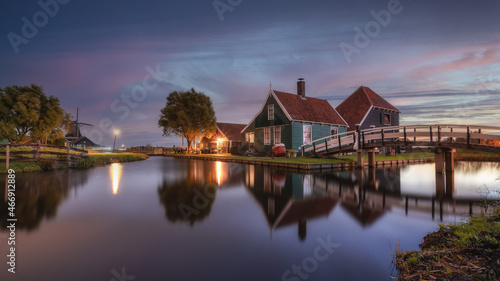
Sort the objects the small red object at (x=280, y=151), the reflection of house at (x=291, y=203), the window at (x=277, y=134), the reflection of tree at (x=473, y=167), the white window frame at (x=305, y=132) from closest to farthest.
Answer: the reflection of house at (x=291, y=203) → the reflection of tree at (x=473, y=167) → the small red object at (x=280, y=151) → the white window frame at (x=305, y=132) → the window at (x=277, y=134)

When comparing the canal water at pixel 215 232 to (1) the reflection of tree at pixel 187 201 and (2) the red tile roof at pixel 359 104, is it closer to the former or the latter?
(1) the reflection of tree at pixel 187 201

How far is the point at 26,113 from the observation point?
21.5 m

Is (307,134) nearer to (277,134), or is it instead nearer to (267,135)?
(277,134)

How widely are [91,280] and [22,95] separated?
2589cm

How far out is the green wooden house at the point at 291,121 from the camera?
25672mm

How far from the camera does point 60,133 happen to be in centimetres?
2784

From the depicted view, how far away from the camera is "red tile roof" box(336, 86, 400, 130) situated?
31.3 metres

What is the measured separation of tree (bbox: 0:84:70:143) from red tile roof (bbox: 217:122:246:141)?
24286 millimetres

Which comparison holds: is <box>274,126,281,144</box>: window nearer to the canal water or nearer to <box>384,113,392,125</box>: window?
<box>384,113,392,125</box>: window

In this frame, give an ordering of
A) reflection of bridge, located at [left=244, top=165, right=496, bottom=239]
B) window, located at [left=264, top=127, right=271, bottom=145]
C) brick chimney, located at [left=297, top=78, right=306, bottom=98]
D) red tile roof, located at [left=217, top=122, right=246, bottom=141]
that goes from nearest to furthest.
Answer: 1. reflection of bridge, located at [left=244, top=165, right=496, bottom=239]
2. window, located at [left=264, top=127, right=271, bottom=145]
3. brick chimney, located at [left=297, top=78, right=306, bottom=98]
4. red tile roof, located at [left=217, top=122, right=246, bottom=141]

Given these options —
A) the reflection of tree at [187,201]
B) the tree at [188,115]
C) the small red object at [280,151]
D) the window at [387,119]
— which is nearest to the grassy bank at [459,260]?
the reflection of tree at [187,201]

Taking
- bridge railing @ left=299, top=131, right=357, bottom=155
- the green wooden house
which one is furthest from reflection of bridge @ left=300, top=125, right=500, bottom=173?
the green wooden house

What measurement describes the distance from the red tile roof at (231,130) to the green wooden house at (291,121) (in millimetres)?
11953

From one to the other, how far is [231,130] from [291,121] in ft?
70.9
